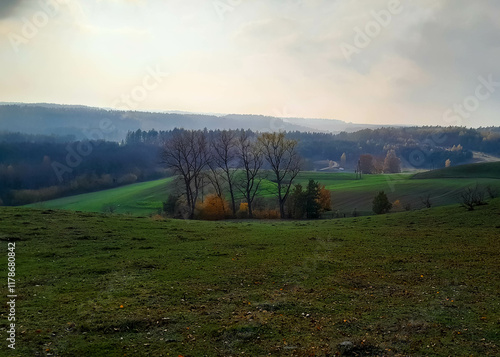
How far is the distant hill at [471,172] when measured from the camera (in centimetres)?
8812

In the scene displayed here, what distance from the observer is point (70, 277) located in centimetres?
1498

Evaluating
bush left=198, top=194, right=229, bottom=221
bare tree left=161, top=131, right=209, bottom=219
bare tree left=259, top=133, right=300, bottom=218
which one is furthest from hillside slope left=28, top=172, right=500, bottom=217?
bush left=198, top=194, right=229, bottom=221

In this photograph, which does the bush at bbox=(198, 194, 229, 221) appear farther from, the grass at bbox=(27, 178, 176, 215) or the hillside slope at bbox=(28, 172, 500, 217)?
the grass at bbox=(27, 178, 176, 215)

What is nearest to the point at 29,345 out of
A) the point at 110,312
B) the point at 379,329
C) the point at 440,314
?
the point at 110,312

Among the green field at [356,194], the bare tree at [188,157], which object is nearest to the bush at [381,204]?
the green field at [356,194]

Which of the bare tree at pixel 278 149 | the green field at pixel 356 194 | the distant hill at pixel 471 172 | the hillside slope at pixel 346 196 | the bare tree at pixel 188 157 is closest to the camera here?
the bare tree at pixel 188 157

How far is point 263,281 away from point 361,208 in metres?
59.2

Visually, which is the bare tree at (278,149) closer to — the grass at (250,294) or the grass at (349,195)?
the grass at (349,195)

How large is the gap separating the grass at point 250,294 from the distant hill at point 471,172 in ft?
242

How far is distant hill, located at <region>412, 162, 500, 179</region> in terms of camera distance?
88.1m

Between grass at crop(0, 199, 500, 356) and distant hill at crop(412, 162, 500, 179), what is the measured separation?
73.7 metres

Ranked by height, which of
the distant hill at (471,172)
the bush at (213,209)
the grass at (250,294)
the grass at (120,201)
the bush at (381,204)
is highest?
the distant hill at (471,172)

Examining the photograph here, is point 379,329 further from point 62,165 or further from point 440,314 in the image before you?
point 62,165

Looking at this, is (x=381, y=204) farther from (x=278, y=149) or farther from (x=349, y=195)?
(x=349, y=195)
